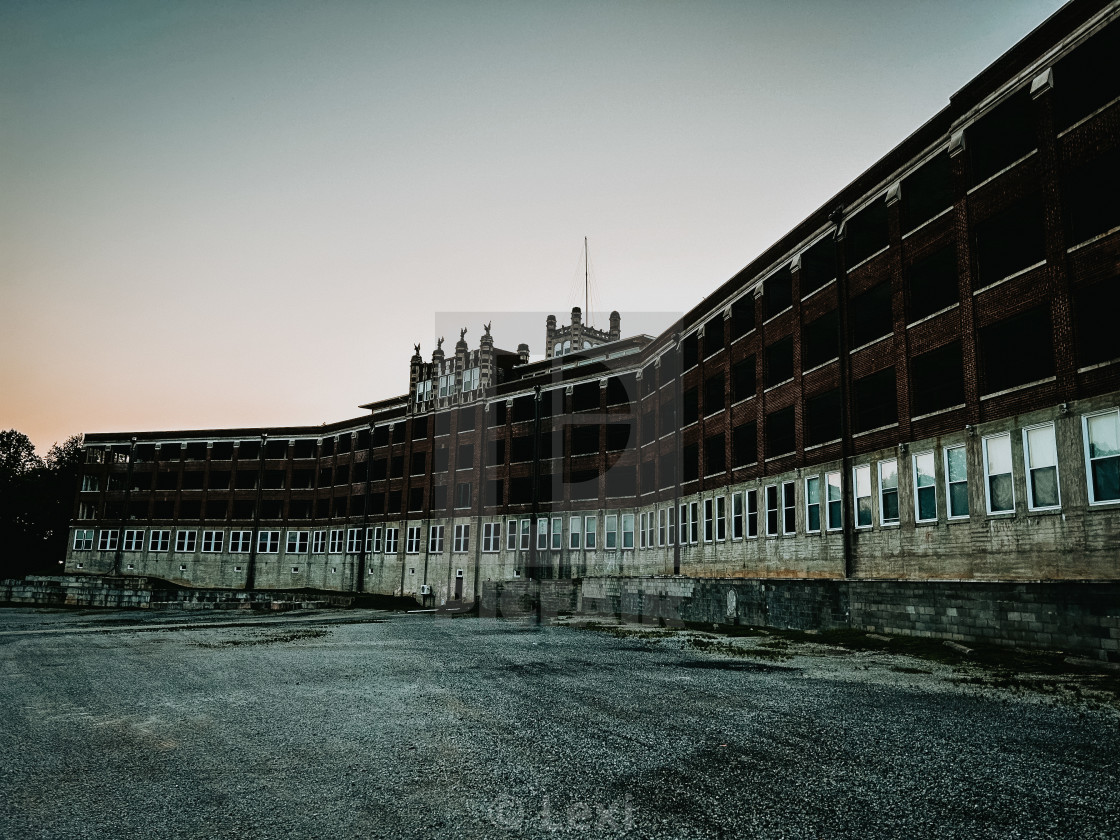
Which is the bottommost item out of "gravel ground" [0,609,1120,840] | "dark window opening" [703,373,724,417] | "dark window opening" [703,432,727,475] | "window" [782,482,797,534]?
"gravel ground" [0,609,1120,840]

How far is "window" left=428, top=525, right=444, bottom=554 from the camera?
56.7m

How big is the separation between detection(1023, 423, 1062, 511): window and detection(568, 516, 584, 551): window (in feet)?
103

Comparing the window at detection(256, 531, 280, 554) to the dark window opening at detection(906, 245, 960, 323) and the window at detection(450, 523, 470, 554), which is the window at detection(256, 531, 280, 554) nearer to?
the window at detection(450, 523, 470, 554)

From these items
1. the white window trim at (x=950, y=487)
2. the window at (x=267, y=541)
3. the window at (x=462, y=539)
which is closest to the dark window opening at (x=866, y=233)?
the white window trim at (x=950, y=487)

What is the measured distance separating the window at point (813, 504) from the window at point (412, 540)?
3734 centimetres

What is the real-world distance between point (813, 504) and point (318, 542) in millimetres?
51044

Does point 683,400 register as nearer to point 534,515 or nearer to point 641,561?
point 641,561

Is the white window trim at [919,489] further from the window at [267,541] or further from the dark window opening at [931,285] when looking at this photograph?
the window at [267,541]

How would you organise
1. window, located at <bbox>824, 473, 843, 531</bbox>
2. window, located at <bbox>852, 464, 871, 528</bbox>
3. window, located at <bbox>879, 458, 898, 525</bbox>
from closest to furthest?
window, located at <bbox>879, 458, 898, 525</bbox> → window, located at <bbox>852, 464, 871, 528</bbox> → window, located at <bbox>824, 473, 843, 531</bbox>

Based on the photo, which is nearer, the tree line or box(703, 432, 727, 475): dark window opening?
box(703, 432, 727, 475): dark window opening

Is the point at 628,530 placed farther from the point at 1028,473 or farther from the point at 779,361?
the point at 1028,473

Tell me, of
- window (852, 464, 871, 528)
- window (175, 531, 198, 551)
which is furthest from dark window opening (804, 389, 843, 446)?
window (175, 531, 198, 551)

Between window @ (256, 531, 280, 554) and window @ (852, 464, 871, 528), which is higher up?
window @ (852, 464, 871, 528)

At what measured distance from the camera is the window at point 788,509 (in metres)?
28.7
